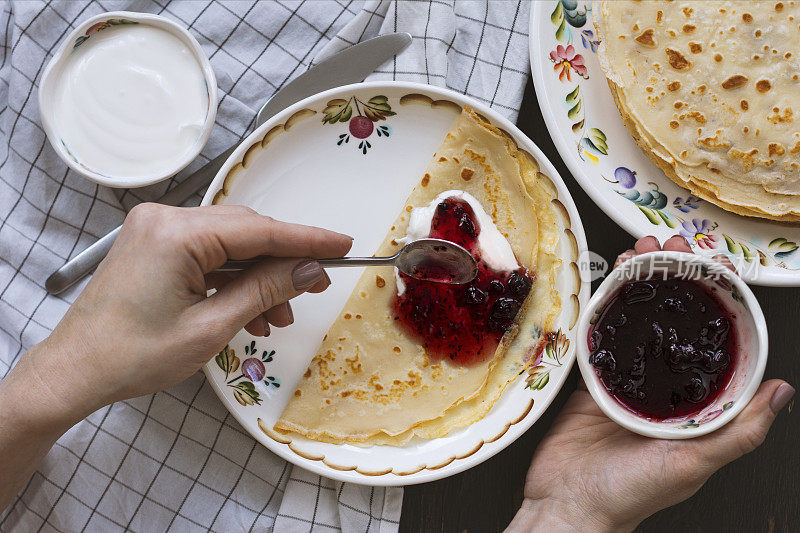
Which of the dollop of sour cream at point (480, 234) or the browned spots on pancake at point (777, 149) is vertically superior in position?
the browned spots on pancake at point (777, 149)

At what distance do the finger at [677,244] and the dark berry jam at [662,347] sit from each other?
0.51 feet

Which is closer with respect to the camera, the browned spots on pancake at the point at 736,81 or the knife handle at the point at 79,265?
the browned spots on pancake at the point at 736,81

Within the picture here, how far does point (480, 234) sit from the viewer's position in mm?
2213

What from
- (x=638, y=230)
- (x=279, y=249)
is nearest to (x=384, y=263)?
(x=279, y=249)

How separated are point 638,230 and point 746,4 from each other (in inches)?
34.4

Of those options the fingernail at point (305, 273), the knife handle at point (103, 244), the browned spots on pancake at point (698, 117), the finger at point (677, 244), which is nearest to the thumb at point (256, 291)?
the fingernail at point (305, 273)

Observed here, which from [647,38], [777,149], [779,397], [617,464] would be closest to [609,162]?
[647,38]

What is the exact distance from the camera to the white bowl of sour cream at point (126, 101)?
2281 mm

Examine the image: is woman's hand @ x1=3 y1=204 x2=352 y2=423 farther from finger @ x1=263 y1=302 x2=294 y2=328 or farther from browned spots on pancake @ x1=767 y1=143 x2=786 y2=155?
browned spots on pancake @ x1=767 y1=143 x2=786 y2=155

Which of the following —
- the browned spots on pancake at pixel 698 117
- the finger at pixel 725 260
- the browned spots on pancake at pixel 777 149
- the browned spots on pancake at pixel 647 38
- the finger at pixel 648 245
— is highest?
the browned spots on pancake at pixel 647 38

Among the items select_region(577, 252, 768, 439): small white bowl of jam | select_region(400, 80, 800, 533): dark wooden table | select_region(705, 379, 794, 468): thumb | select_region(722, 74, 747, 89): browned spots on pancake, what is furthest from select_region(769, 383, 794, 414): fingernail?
select_region(722, 74, 747, 89): browned spots on pancake

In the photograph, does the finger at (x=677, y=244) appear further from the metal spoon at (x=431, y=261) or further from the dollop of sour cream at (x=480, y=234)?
the metal spoon at (x=431, y=261)

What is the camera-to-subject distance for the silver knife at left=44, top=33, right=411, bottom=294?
2.35 metres

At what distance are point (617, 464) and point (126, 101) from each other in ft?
6.94
